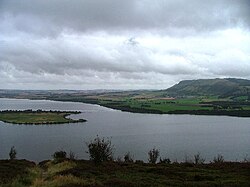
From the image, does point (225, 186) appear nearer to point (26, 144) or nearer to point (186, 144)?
point (186, 144)

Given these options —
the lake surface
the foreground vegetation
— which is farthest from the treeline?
the foreground vegetation

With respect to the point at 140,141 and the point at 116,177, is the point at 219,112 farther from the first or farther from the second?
the point at 116,177

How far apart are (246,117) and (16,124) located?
99.8 m

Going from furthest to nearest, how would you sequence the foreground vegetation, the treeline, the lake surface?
the treeline → the lake surface → the foreground vegetation

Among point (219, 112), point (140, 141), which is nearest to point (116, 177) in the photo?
point (140, 141)

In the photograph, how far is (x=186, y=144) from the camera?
2972 inches

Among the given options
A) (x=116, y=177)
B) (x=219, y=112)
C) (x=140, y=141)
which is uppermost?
(x=116, y=177)

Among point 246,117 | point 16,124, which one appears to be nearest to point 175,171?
point 16,124

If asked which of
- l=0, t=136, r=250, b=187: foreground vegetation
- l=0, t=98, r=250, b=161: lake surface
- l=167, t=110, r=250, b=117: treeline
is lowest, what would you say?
l=0, t=98, r=250, b=161: lake surface

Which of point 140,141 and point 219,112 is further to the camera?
point 219,112

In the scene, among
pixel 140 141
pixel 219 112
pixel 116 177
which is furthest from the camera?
pixel 219 112

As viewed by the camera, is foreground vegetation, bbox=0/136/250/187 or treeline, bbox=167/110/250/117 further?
treeline, bbox=167/110/250/117

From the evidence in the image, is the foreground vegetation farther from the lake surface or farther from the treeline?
the treeline

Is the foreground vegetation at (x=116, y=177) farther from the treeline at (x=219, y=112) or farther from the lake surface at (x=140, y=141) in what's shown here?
the treeline at (x=219, y=112)
